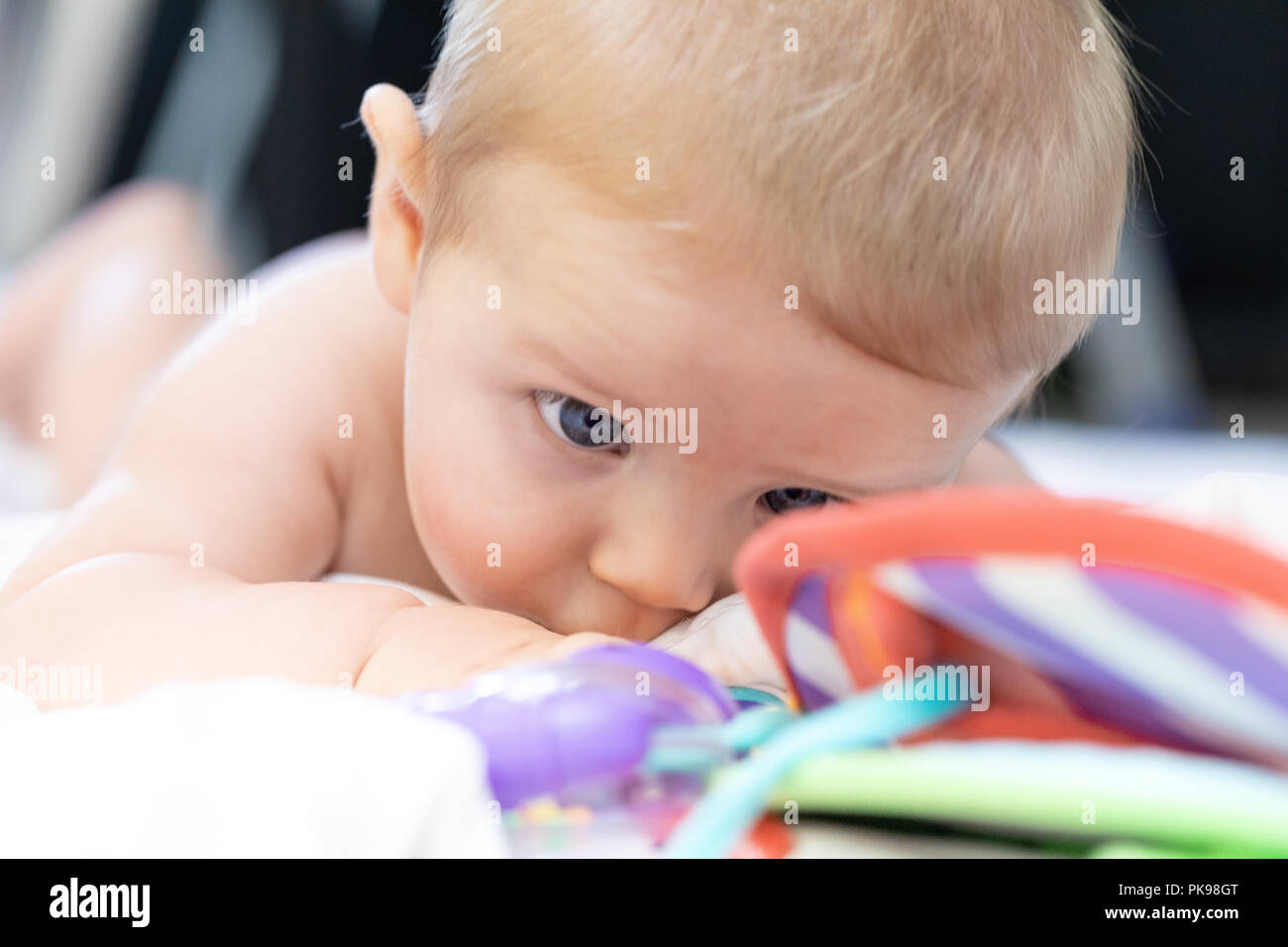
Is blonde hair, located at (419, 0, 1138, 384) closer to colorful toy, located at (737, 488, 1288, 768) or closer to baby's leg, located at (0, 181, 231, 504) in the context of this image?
colorful toy, located at (737, 488, 1288, 768)

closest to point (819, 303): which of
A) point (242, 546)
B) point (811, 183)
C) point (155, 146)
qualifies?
point (811, 183)

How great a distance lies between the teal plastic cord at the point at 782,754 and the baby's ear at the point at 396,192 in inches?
20.8

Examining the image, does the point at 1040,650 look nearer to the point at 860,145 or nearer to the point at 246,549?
the point at 860,145

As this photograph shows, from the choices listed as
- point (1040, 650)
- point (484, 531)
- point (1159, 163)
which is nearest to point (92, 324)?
point (484, 531)

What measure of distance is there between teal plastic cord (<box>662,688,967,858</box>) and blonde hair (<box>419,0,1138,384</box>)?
267 mm

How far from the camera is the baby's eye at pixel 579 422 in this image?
73 cm

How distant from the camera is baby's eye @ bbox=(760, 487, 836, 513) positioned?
0.75 metres

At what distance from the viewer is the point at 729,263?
0.67 metres

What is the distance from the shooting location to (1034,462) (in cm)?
145

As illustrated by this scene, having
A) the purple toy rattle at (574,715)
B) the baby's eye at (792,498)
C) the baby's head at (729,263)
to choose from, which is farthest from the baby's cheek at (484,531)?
the purple toy rattle at (574,715)

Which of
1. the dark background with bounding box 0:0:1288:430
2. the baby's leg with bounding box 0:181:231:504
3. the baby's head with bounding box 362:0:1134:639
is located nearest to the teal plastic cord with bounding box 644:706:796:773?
the baby's head with bounding box 362:0:1134:639

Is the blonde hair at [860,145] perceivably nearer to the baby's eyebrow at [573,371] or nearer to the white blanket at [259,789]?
the baby's eyebrow at [573,371]

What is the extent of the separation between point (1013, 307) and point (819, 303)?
0.12 m

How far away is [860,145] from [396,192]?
0.38 meters
